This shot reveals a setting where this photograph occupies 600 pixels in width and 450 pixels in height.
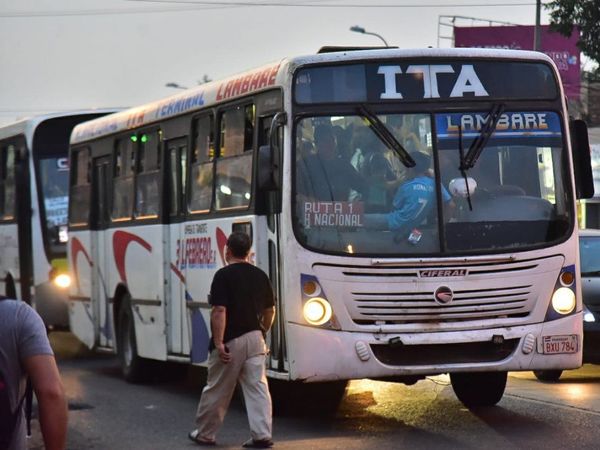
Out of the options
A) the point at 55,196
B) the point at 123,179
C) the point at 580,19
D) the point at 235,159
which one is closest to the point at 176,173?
the point at 235,159

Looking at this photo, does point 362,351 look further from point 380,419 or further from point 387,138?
point 387,138

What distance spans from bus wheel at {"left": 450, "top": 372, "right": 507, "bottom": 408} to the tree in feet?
53.0

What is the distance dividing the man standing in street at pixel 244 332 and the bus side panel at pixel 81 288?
7.23m

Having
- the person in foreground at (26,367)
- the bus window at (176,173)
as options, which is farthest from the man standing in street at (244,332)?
the person in foreground at (26,367)

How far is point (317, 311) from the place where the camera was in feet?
36.8

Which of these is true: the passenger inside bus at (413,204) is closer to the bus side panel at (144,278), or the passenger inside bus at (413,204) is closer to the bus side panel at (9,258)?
the bus side panel at (144,278)

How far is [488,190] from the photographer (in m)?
11.5

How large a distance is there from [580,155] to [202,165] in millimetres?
3731

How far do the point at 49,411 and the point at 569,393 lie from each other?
9.77 metres

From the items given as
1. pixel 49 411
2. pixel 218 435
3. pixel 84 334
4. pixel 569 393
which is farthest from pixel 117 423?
pixel 49 411

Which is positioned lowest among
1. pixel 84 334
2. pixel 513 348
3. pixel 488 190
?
pixel 84 334

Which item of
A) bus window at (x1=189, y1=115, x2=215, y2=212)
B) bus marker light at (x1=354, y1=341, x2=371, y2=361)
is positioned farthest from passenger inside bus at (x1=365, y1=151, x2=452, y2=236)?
bus window at (x1=189, y1=115, x2=215, y2=212)

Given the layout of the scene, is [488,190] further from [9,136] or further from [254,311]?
[9,136]

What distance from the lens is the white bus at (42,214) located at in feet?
66.7
